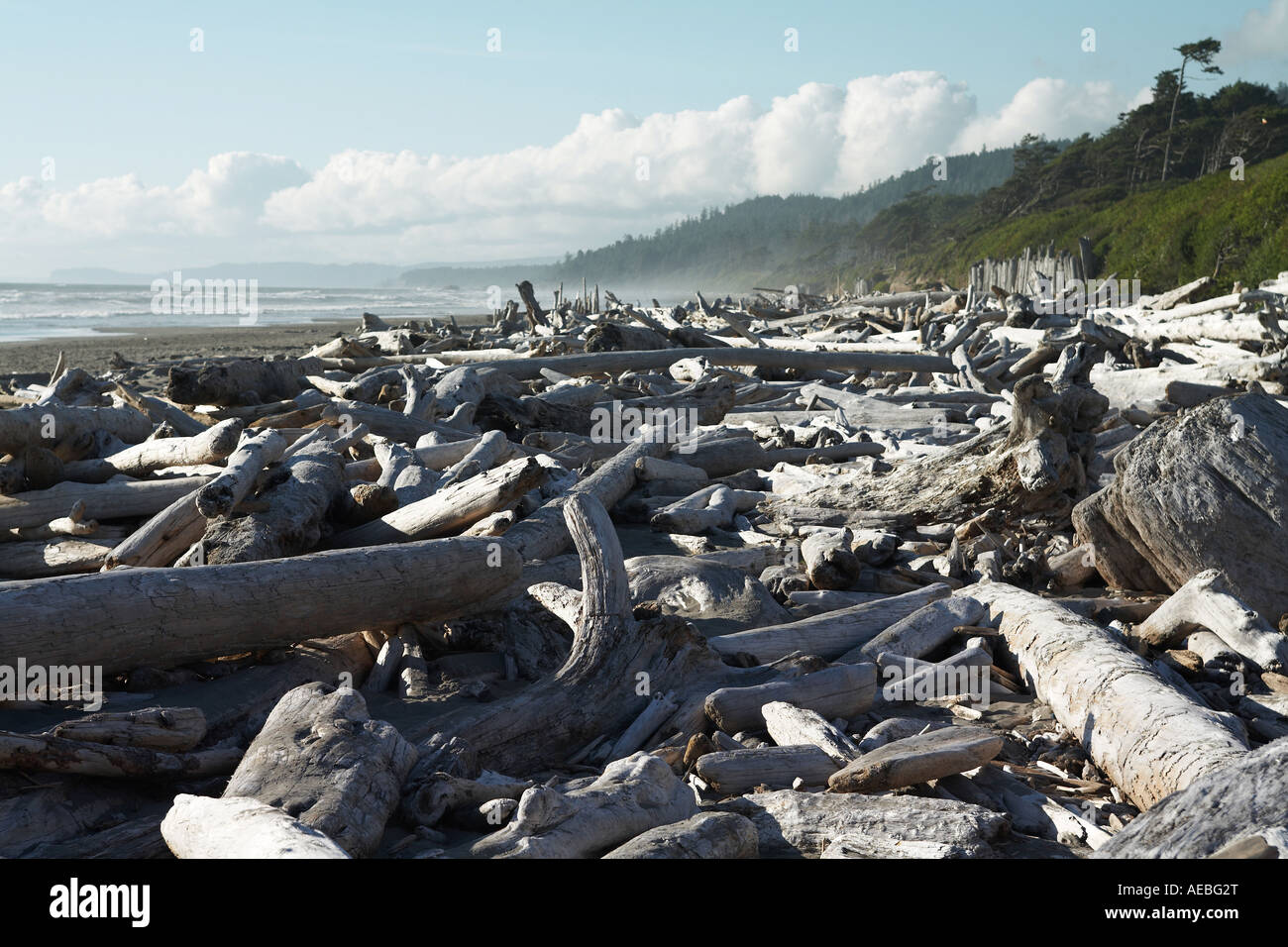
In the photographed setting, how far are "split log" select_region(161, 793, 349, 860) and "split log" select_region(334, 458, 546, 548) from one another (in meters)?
2.90

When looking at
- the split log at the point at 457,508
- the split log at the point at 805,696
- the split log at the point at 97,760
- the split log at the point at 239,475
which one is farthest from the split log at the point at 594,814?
the split log at the point at 239,475

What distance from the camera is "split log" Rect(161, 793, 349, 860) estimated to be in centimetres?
221

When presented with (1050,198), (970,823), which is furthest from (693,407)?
(1050,198)

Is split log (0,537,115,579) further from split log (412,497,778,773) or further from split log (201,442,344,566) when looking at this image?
split log (412,497,778,773)

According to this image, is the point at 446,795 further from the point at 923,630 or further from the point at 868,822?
the point at 923,630

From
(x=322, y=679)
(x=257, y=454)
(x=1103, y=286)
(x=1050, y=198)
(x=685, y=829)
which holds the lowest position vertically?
(x=322, y=679)

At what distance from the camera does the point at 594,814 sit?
2592 mm

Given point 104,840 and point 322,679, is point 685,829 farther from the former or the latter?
point 322,679

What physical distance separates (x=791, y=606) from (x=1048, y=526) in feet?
6.81

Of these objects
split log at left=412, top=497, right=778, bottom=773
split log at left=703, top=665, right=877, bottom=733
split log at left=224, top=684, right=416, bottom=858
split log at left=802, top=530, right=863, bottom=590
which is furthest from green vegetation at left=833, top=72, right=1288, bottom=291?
split log at left=224, top=684, right=416, bottom=858

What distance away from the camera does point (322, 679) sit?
414cm

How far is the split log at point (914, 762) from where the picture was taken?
305 centimetres

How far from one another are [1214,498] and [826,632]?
7.02 feet
